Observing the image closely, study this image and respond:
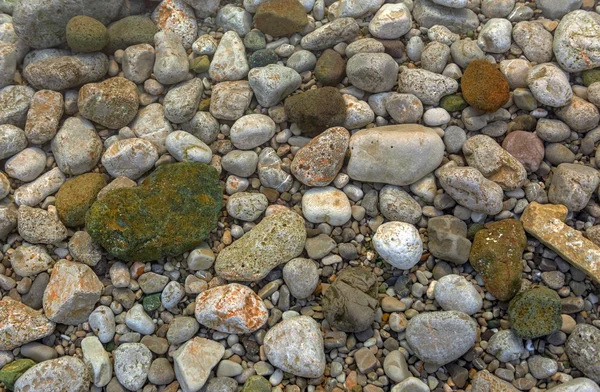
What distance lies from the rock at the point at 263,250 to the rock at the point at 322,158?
343 mm

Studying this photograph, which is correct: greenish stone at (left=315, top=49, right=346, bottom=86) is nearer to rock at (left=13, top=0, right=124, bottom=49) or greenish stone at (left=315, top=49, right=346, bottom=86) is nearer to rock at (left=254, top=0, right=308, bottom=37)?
rock at (left=254, top=0, right=308, bottom=37)

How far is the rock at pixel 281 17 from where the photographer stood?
3.88m

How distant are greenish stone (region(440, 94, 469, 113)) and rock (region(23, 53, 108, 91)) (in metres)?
2.75

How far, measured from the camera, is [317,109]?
11.6ft

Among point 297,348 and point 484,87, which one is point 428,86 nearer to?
point 484,87

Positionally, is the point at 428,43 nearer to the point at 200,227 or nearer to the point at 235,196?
the point at 235,196

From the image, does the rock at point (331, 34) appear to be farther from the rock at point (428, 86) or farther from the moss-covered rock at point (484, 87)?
the moss-covered rock at point (484, 87)

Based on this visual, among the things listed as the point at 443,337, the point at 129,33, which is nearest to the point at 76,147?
the point at 129,33

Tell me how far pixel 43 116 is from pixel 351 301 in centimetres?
270

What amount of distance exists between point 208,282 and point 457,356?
1.74 m

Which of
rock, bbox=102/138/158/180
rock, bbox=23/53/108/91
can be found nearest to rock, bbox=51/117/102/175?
rock, bbox=102/138/158/180

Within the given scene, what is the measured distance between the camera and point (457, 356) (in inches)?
121

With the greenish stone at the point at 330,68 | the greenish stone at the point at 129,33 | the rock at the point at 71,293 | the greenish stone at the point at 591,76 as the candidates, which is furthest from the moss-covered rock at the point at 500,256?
the greenish stone at the point at 129,33

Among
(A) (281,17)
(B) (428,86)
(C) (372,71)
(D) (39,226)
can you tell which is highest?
(A) (281,17)
